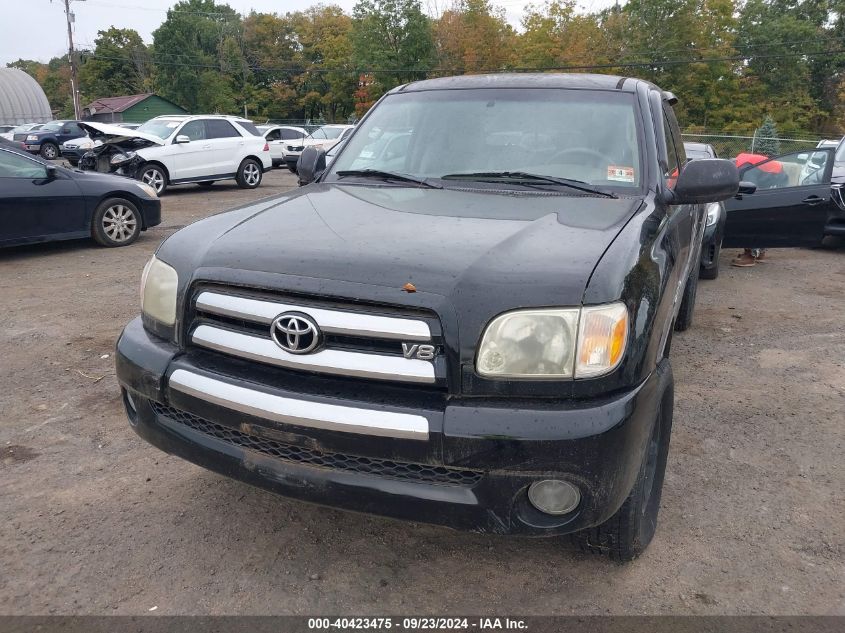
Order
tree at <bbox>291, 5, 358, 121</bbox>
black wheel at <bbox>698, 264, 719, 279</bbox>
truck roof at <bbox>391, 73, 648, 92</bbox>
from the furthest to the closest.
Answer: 1. tree at <bbox>291, 5, 358, 121</bbox>
2. black wheel at <bbox>698, 264, 719, 279</bbox>
3. truck roof at <bbox>391, 73, 648, 92</bbox>

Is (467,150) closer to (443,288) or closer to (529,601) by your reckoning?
(443,288)

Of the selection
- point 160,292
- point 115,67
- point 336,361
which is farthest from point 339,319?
point 115,67

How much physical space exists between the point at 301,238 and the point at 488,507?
114 centimetres

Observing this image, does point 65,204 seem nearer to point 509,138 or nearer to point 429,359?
point 509,138

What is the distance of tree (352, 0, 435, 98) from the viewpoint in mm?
Result: 49688

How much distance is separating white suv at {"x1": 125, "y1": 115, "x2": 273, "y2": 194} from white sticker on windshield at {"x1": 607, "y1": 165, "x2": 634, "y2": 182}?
1336 centimetres

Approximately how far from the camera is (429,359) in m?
2.16

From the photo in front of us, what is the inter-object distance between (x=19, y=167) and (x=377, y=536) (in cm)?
752

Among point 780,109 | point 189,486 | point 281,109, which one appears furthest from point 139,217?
point 281,109

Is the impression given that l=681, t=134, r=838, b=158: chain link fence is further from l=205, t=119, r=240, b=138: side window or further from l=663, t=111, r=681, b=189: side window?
l=663, t=111, r=681, b=189: side window

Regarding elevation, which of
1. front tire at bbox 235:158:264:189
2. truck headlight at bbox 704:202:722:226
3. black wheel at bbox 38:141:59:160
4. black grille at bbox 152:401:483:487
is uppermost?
truck headlight at bbox 704:202:722:226

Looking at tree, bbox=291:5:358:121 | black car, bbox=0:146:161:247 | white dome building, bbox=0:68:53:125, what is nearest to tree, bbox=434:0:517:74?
tree, bbox=291:5:358:121

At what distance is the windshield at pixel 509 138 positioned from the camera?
10.8ft

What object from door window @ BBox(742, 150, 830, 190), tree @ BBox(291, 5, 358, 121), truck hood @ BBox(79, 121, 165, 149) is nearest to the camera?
door window @ BBox(742, 150, 830, 190)
